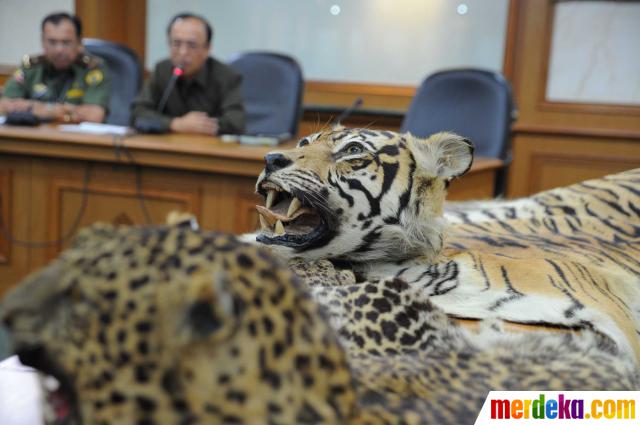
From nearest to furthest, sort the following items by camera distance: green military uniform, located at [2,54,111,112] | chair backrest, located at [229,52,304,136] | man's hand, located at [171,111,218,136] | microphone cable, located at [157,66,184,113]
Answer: man's hand, located at [171,111,218,136], microphone cable, located at [157,66,184,113], chair backrest, located at [229,52,304,136], green military uniform, located at [2,54,111,112]

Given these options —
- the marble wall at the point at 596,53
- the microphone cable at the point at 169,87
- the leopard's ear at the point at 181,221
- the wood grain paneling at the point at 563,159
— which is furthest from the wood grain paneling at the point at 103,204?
the marble wall at the point at 596,53

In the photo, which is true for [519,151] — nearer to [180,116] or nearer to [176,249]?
[180,116]

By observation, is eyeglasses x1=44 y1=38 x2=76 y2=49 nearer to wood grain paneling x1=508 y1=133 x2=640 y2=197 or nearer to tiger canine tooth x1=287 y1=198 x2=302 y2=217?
wood grain paneling x1=508 y1=133 x2=640 y2=197

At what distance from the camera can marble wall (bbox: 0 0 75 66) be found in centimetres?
629

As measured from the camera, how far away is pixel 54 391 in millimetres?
543

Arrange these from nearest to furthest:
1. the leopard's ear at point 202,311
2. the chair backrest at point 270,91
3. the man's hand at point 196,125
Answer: the leopard's ear at point 202,311 → the man's hand at point 196,125 → the chair backrest at point 270,91

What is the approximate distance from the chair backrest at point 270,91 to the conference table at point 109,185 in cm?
83

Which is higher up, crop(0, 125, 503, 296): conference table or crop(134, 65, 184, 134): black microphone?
crop(134, 65, 184, 134): black microphone

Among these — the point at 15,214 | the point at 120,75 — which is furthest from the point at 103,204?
the point at 120,75

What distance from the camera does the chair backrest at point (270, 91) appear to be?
4.11 m

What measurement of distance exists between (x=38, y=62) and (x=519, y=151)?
10.4ft

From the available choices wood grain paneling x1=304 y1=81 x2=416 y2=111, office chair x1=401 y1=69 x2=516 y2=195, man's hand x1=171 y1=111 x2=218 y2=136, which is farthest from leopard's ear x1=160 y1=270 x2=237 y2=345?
wood grain paneling x1=304 y1=81 x2=416 y2=111

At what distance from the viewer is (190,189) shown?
3.07 meters

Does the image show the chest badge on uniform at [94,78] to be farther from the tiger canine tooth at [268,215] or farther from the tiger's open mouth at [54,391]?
the tiger's open mouth at [54,391]
